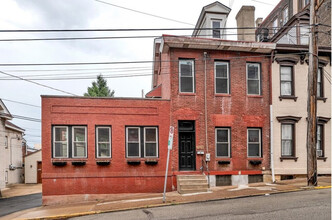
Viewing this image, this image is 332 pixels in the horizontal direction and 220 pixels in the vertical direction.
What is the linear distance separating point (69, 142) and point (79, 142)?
47cm

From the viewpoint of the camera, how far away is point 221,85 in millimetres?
14922

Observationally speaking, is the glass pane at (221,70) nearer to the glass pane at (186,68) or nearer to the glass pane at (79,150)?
the glass pane at (186,68)

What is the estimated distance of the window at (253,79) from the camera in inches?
599

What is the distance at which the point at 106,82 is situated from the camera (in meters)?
46.8

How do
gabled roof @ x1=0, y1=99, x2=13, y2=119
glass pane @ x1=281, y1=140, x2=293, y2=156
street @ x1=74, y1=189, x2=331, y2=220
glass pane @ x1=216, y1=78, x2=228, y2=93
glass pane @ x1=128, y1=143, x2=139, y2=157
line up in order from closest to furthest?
street @ x1=74, y1=189, x2=331, y2=220 → glass pane @ x1=128, y1=143, x2=139, y2=157 → glass pane @ x1=216, y1=78, x2=228, y2=93 → glass pane @ x1=281, y1=140, x2=293, y2=156 → gabled roof @ x1=0, y1=99, x2=13, y2=119

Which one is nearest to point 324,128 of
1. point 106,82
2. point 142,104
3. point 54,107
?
point 142,104

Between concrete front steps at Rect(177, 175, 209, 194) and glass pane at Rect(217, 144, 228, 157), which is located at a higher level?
glass pane at Rect(217, 144, 228, 157)

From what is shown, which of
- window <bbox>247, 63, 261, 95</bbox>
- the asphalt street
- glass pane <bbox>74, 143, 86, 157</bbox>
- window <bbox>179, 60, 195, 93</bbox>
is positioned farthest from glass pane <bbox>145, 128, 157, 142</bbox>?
the asphalt street

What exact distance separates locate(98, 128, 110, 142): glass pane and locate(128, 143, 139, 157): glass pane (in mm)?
1172

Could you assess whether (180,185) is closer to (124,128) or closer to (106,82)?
(124,128)

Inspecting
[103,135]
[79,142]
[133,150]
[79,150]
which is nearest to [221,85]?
[133,150]

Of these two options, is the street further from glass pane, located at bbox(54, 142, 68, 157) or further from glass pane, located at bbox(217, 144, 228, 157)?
glass pane, located at bbox(54, 142, 68, 157)

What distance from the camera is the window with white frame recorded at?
44.8 ft

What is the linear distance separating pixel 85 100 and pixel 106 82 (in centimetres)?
3375
